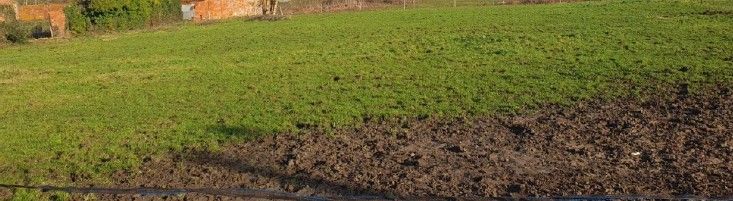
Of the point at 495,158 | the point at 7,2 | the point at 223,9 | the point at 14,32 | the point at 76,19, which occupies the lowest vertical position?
the point at 495,158

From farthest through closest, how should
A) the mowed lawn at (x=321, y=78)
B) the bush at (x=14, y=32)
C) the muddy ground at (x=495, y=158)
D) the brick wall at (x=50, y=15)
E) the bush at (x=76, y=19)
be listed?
the bush at (x=76, y=19)
the brick wall at (x=50, y=15)
the bush at (x=14, y=32)
the mowed lawn at (x=321, y=78)
the muddy ground at (x=495, y=158)

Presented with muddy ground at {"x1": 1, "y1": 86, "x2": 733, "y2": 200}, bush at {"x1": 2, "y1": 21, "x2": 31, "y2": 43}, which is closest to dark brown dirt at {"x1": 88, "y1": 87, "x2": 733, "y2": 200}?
muddy ground at {"x1": 1, "y1": 86, "x2": 733, "y2": 200}

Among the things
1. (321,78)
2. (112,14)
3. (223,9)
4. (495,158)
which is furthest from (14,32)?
(495,158)

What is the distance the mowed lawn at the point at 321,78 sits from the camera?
10.1 metres

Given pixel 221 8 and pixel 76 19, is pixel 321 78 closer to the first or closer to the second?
pixel 76 19

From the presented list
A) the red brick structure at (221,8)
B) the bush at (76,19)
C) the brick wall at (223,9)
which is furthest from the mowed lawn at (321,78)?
the brick wall at (223,9)

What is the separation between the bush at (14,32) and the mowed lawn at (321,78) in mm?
6445

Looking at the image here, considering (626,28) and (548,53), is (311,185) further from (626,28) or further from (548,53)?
(626,28)

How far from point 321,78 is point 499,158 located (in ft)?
23.1

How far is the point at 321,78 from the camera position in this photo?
47.3ft

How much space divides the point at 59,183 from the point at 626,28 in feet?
50.7

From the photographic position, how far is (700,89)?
36.3 ft

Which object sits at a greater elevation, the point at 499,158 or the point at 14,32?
the point at 14,32

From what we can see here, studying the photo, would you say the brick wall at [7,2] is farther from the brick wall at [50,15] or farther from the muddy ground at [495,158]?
the muddy ground at [495,158]
